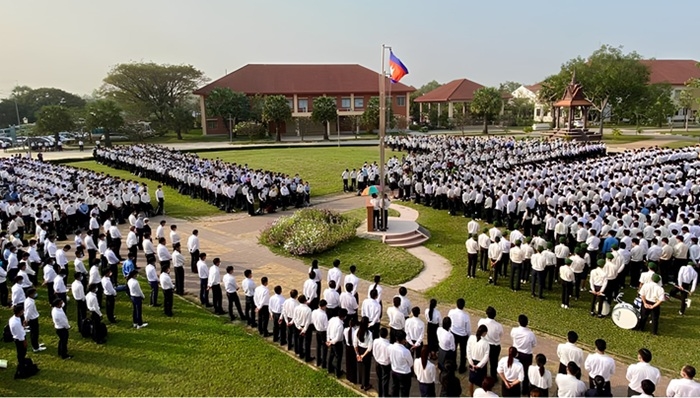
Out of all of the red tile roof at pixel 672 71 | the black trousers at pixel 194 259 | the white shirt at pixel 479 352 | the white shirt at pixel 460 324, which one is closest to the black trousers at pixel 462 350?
the white shirt at pixel 460 324

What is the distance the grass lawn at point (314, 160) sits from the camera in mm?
25094

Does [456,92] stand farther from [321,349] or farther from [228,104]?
[321,349]

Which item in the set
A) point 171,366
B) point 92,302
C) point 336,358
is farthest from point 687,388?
point 92,302

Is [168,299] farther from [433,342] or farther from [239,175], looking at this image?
[239,175]

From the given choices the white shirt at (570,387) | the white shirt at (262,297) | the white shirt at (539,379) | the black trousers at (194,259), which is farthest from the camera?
the black trousers at (194,259)

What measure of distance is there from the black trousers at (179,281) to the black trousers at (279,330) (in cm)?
324

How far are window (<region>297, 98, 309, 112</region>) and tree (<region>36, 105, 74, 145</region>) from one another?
23.8 m

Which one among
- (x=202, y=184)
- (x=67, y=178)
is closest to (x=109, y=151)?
(x=67, y=178)

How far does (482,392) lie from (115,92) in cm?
5858

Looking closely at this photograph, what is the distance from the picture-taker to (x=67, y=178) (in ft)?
→ 69.9

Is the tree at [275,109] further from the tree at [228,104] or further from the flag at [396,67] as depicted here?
the flag at [396,67]

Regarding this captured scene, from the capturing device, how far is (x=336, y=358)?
24.8ft

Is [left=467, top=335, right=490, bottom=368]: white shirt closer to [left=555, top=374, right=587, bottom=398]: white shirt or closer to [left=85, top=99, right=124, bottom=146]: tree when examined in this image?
[left=555, top=374, right=587, bottom=398]: white shirt

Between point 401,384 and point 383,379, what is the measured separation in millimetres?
341
